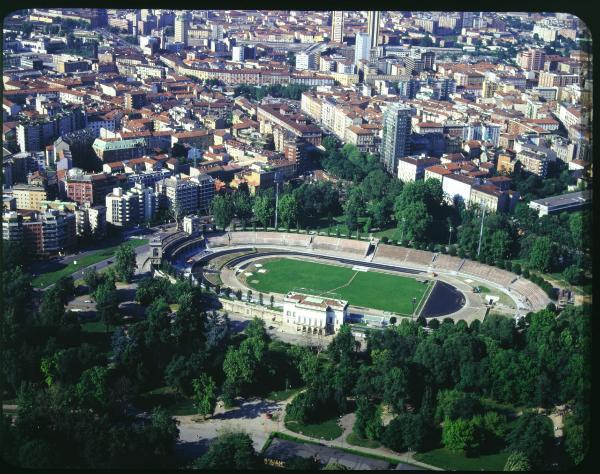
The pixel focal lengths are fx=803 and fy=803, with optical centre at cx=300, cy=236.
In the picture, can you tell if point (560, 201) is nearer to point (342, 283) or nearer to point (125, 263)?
point (342, 283)

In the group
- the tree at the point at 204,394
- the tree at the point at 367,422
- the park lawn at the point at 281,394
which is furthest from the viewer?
the park lawn at the point at 281,394

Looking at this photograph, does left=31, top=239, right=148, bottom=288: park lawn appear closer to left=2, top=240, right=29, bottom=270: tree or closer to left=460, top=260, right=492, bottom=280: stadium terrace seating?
left=2, top=240, right=29, bottom=270: tree

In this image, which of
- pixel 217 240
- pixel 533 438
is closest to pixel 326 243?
pixel 217 240

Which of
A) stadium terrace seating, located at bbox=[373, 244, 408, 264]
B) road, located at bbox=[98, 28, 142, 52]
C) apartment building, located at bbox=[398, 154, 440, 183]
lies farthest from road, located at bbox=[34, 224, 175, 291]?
road, located at bbox=[98, 28, 142, 52]

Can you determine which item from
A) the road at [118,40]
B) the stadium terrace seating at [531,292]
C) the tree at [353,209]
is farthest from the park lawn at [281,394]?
the road at [118,40]

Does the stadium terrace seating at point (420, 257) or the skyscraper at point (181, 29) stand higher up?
the skyscraper at point (181, 29)

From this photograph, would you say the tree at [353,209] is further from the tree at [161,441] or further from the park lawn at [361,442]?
the tree at [161,441]

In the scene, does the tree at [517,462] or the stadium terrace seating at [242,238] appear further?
the stadium terrace seating at [242,238]
